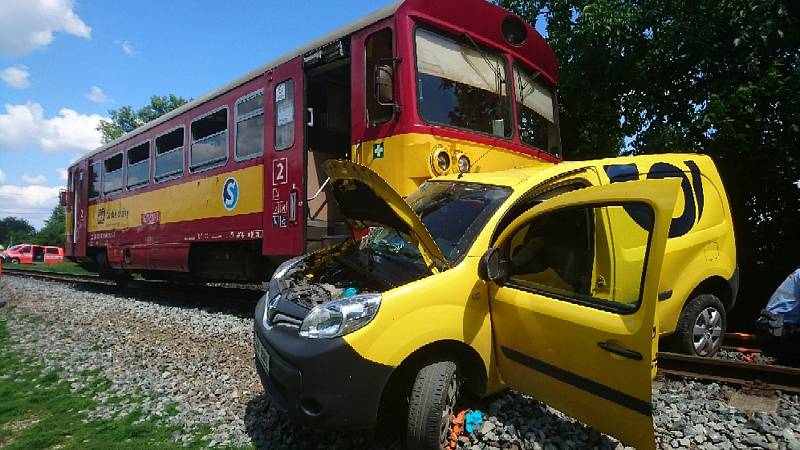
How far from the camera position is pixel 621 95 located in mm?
10031

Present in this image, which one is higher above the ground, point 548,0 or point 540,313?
point 548,0

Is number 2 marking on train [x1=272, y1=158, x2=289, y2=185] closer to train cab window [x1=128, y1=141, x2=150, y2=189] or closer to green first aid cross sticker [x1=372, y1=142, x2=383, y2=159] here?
green first aid cross sticker [x1=372, y1=142, x2=383, y2=159]

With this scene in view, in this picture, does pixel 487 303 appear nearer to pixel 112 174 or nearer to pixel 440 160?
pixel 440 160

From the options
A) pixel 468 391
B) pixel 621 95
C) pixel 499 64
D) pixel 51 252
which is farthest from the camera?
pixel 51 252

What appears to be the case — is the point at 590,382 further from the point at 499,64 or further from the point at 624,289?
the point at 499,64

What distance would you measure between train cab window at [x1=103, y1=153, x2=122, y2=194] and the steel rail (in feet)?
37.2

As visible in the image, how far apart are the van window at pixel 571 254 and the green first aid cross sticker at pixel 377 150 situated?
2.43 metres

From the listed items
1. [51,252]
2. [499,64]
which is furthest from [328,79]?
[51,252]

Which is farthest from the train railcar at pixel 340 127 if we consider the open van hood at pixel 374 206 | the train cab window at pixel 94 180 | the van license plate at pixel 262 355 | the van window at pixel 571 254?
the train cab window at pixel 94 180

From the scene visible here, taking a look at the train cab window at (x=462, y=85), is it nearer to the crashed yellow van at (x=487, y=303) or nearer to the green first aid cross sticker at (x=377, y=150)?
the green first aid cross sticker at (x=377, y=150)

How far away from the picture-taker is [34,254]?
35156mm

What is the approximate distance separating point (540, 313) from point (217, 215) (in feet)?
20.1

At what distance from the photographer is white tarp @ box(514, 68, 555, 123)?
640cm

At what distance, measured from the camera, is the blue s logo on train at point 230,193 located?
7371mm
